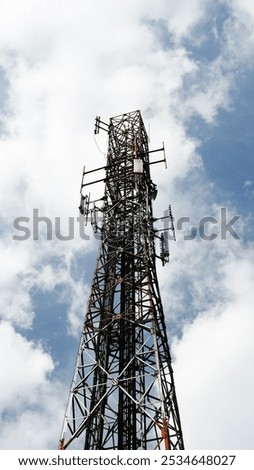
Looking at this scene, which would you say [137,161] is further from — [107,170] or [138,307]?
[138,307]

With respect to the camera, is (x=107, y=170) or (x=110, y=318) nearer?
(x=110, y=318)

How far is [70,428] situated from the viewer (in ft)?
62.6

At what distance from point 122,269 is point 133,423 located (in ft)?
27.6

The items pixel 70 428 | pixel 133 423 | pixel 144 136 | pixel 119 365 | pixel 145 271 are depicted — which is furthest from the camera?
pixel 144 136

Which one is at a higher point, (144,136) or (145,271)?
(144,136)

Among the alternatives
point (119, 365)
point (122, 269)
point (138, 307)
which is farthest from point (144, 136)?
point (119, 365)

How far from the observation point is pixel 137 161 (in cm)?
3014

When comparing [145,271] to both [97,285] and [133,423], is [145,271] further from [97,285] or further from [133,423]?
[133,423]

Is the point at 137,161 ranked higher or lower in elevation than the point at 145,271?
higher

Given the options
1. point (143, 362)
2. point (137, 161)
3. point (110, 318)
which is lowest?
point (143, 362)

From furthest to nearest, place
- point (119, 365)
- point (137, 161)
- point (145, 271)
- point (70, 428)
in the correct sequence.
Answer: point (137, 161) < point (145, 271) < point (119, 365) < point (70, 428)
